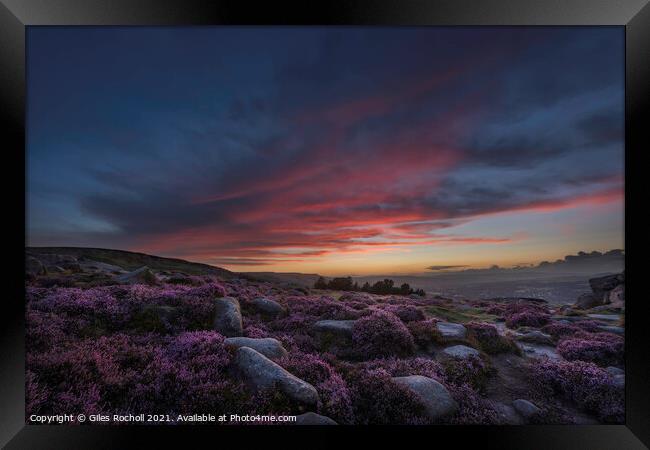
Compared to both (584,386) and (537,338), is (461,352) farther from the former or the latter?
(584,386)

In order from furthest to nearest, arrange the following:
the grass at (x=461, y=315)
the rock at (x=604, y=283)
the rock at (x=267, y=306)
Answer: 1. the rock at (x=267, y=306)
2. the grass at (x=461, y=315)
3. the rock at (x=604, y=283)

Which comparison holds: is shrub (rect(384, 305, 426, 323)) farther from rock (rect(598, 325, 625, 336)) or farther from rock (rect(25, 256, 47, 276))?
rock (rect(25, 256, 47, 276))

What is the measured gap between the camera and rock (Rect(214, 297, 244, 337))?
416 cm

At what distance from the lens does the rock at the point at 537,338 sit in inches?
163

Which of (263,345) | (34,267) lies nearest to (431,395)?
(263,345)

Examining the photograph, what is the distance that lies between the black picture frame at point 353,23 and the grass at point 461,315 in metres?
1.66

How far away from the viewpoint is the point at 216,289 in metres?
4.71

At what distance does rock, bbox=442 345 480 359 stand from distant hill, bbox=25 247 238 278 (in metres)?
4.54

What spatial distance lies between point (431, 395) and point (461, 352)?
116 cm

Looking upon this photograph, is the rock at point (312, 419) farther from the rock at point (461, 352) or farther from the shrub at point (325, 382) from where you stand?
the rock at point (461, 352)

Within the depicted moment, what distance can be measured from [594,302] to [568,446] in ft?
7.90

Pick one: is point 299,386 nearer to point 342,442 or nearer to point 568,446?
point 342,442

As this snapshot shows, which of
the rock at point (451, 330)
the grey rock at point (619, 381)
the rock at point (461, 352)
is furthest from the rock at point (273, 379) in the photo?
the grey rock at point (619, 381)

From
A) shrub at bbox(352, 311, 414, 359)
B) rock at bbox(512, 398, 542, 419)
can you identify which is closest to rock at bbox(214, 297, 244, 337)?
shrub at bbox(352, 311, 414, 359)
